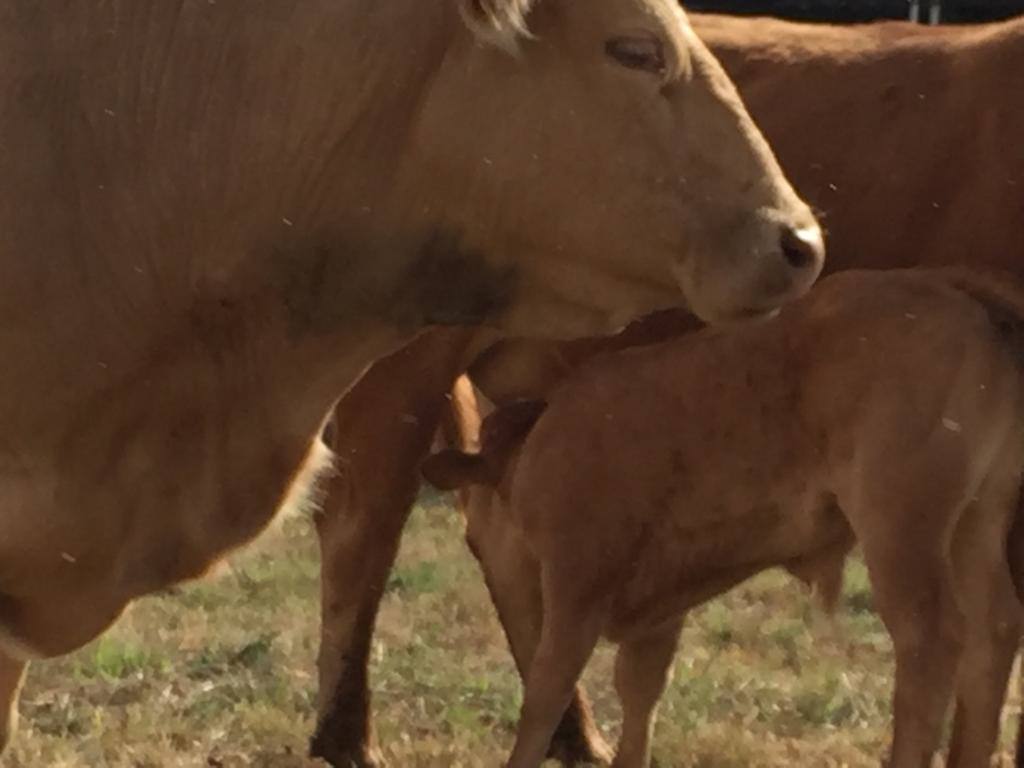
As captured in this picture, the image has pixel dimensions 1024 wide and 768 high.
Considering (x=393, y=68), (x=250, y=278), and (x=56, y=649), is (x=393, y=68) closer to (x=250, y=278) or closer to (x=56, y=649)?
(x=250, y=278)

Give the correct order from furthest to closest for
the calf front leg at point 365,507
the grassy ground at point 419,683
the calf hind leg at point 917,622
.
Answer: the grassy ground at point 419,683
the calf front leg at point 365,507
the calf hind leg at point 917,622

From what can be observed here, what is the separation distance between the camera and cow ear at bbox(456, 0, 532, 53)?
101 inches

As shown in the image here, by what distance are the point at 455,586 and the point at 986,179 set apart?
8.68 feet

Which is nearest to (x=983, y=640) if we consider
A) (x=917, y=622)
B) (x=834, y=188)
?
(x=917, y=622)

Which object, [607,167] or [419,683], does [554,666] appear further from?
[607,167]

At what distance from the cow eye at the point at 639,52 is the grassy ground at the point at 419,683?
5.07 feet

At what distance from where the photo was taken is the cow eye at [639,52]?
2.67 metres

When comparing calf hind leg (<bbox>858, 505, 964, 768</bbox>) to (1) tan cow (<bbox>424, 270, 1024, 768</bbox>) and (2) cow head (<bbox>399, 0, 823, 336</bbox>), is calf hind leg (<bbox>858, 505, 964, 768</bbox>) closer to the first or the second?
(1) tan cow (<bbox>424, 270, 1024, 768</bbox>)

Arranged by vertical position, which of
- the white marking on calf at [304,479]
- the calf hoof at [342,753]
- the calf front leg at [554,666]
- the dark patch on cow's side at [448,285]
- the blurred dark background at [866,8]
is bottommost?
the blurred dark background at [866,8]

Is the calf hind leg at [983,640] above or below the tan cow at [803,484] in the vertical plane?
below

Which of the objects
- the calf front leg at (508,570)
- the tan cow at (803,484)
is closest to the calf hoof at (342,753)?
the calf front leg at (508,570)

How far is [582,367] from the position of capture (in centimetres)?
446

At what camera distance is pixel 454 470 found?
4492 mm

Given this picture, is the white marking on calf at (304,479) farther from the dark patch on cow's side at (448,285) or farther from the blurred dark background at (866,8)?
the blurred dark background at (866,8)
